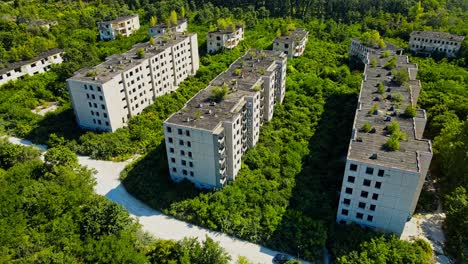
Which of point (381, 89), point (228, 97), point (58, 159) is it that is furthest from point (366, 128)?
point (58, 159)

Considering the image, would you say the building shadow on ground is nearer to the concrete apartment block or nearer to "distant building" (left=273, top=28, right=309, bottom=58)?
the concrete apartment block

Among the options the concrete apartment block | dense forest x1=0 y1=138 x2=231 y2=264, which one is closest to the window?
the concrete apartment block

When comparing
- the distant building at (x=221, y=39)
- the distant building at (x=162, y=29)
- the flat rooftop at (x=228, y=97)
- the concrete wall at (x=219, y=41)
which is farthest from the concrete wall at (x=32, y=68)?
the flat rooftop at (x=228, y=97)

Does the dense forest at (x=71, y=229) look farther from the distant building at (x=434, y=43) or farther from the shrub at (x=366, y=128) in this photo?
the distant building at (x=434, y=43)

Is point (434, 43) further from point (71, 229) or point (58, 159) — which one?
point (71, 229)

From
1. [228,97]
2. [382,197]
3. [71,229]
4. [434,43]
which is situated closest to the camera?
[71,229]

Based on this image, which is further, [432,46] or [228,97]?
[432,46]

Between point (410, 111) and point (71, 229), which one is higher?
point (410, 111)
